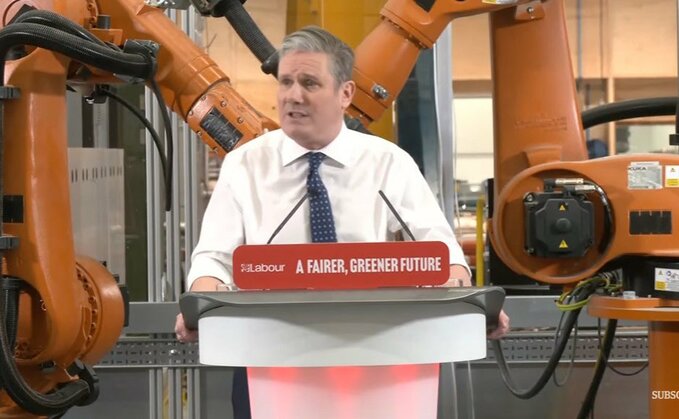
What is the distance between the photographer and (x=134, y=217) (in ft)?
16.7

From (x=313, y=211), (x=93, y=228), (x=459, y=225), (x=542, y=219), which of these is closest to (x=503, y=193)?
(x=542, y=219)

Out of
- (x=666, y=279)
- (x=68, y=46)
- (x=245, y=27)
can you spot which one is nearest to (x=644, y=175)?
(x=666, y=279)

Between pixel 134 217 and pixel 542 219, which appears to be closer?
pixel 542 219

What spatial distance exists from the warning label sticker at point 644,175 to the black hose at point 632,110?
50 centimetres

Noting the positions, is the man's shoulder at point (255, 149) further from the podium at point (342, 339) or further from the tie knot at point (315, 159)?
the podium at point (342, 339)

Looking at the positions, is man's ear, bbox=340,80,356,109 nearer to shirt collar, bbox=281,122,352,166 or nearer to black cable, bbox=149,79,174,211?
shirt collar, bbox=281,122,352,166

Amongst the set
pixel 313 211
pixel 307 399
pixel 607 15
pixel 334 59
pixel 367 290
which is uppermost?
pixel 607 15

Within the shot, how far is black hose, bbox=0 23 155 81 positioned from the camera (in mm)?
2768

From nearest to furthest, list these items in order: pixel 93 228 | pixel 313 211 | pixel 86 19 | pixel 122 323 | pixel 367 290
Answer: pixel 367 290, pixel 313 211, pixel 86 19, pixel 122 323, pixel 93 228

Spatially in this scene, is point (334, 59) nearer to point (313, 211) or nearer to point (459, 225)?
point (313, 211)

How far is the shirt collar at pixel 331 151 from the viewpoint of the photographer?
2.73m

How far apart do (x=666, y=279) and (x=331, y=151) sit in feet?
3.32

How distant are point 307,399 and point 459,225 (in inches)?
140

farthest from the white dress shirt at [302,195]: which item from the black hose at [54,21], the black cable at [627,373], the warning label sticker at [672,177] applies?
the black cable at [627,373]
